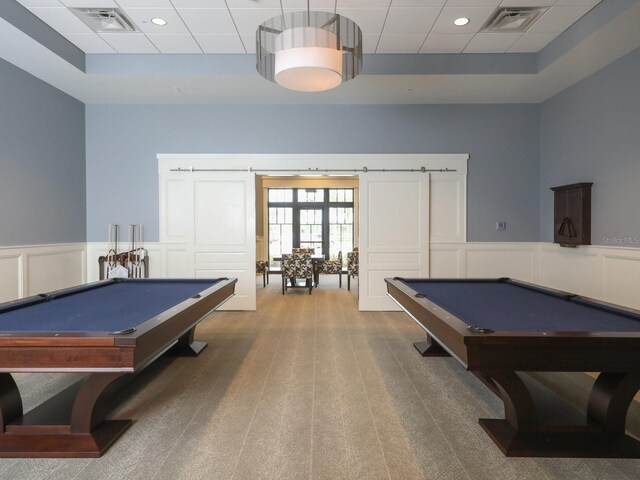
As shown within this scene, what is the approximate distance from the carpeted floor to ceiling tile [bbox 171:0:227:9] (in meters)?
3.47

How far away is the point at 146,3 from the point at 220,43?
931mm

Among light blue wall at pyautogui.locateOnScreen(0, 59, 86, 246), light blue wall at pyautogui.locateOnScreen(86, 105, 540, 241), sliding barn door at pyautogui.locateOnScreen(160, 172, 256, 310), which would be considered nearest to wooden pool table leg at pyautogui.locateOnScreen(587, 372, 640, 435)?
light blue wall at pyautogui.locateOnScreen(86, 105, 540, 241)

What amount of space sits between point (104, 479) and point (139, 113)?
534 cm

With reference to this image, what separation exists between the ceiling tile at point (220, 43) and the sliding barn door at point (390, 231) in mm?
2510

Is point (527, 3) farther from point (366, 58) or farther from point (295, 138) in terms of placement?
point (295, 138)

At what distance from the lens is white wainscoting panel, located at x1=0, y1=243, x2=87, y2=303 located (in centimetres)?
440

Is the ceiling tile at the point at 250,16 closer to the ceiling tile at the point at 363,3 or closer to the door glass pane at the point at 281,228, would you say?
the ceiling tile at the point at 363,3

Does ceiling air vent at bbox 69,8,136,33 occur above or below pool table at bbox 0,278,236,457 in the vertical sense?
above

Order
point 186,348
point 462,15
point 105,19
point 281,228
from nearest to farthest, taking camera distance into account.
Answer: point 186,348 < point 462,15 < point 105,19 < point 281,228

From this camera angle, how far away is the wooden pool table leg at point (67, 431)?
6.87 feet

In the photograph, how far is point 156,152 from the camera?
5840 mm

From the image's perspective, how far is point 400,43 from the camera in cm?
441

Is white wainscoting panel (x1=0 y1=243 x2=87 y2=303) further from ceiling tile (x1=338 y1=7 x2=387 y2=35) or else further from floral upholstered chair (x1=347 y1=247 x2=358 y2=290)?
floral upholstered chair (x1=347 y1=247 x2=358 y2=290)

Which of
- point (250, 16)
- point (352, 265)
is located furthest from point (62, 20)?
point (352, 265)
